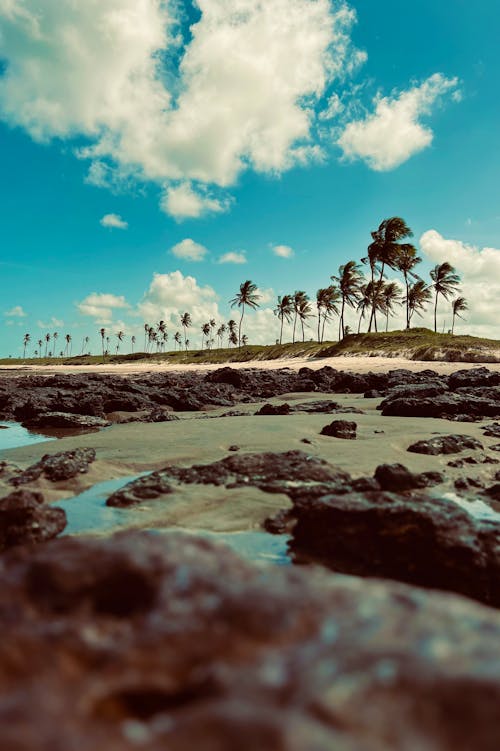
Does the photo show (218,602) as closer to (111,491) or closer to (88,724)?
(88,724)

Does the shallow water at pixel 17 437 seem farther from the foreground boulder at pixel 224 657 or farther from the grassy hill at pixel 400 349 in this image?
the grassy hill at pixel 400 349

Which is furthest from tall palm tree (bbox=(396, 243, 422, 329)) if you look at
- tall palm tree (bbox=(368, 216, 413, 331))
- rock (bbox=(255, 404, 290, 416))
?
rock (bbox=(255, 404, 290, 416))

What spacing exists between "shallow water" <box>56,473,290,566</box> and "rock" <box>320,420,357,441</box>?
345 cm

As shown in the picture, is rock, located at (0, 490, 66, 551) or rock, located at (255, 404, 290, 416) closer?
rock, located at (0, 490, 66, 551)

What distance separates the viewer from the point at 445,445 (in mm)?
5570

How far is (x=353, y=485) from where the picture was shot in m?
3.90

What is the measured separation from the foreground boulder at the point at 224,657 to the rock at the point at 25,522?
1.97 m

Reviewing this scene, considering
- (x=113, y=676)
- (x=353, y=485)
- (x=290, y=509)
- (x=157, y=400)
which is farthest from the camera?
(x=157, y=400)

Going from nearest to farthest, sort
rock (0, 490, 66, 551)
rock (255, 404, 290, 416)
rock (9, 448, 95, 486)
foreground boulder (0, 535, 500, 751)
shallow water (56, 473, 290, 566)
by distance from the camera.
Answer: foreground boulder (0, 535, 500, 751) → shallow water (56, 473, 290, 566) → rock (0, 490, 66, 551) → rock (9, 448, 95, 486) → rock (255, 404, 290, 416)

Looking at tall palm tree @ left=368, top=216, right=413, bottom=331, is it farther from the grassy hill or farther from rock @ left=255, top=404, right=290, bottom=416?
rock @ left=255, top=404, right=290, bottom=416

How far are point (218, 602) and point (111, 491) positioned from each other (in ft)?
11.0

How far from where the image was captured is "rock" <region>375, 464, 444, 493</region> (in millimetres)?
4018

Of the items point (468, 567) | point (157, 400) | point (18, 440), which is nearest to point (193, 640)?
point (468, 567)

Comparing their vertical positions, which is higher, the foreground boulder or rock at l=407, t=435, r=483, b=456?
the foreground boulder
